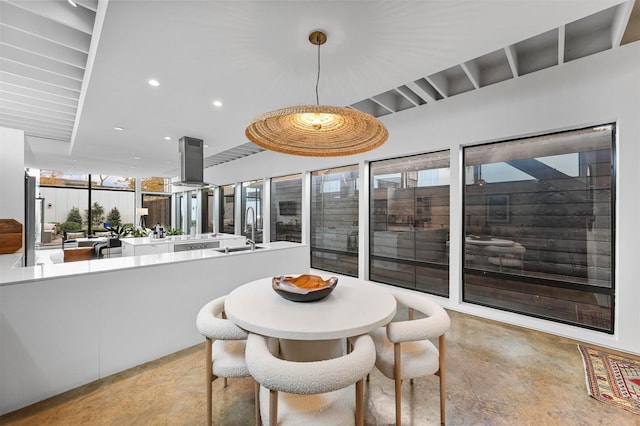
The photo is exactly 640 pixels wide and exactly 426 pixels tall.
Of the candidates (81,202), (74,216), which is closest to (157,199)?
(81,202)

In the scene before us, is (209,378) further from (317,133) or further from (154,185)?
(154,185)

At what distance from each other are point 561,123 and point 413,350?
114 inches

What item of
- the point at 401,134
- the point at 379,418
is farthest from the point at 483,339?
the point at 401,134

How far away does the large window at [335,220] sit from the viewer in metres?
4.89

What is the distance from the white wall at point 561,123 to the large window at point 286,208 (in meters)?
2.56

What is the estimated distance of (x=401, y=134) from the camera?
4051 millimetres

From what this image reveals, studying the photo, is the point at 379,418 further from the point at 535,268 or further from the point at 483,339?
the point at 535,268

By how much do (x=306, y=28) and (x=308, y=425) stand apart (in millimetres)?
2441

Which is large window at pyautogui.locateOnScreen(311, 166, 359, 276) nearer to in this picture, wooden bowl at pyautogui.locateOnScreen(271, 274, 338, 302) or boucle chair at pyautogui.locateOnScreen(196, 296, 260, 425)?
wooden bowl at pyautogui.locateOnScreen(271, 274, 338, 302)

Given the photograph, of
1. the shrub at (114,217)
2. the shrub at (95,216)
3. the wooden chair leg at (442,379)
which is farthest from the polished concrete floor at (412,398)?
the shrub at (95,216)

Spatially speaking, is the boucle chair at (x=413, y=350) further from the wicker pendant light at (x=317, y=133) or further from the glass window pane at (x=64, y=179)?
the glass window pane at (x=64, y=179)

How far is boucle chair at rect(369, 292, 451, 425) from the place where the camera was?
4.97 feet

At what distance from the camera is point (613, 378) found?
6.93 feet

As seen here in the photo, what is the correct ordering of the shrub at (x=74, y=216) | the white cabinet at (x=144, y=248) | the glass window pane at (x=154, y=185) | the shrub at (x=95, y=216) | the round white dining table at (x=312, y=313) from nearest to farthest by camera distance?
the round white dining table at (x=312, y=313), the white cabinet at (x=144, y=248), the shrub at (x=74, y=216), the shrub at (x=95, y=216), the glass window pane at (x=154, y=185)
